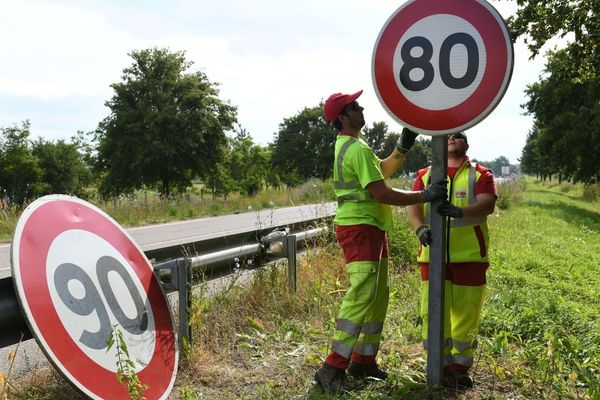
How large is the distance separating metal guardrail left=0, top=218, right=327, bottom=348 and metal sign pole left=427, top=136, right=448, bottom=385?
1.55 meters

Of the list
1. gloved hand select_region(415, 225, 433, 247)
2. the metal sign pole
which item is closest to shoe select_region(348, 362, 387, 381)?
the metal sign pole

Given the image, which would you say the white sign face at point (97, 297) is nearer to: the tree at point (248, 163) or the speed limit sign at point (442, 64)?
the speed limit sign at point (442, 64)

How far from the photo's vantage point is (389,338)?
13.4ft

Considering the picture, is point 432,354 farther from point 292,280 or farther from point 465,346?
point 292,280

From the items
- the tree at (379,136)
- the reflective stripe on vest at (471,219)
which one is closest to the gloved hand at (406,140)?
the reflective stripe on vest at (471,219)

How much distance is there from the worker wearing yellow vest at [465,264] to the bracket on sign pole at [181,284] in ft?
5.00

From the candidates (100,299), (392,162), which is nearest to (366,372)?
(392,162)

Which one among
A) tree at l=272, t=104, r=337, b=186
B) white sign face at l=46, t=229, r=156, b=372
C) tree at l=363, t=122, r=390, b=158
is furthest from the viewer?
tree at l=363, t=122, r=390, b=158

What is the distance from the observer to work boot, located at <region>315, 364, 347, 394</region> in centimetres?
316

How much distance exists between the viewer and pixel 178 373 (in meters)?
3.36

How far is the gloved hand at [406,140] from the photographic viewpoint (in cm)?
326

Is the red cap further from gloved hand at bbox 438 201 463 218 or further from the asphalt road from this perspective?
the asphalt road

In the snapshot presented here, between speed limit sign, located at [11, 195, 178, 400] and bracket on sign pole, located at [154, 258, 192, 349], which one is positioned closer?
speed limit sign, located at [11, 195, 178, 400]

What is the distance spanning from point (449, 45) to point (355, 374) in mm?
2117
